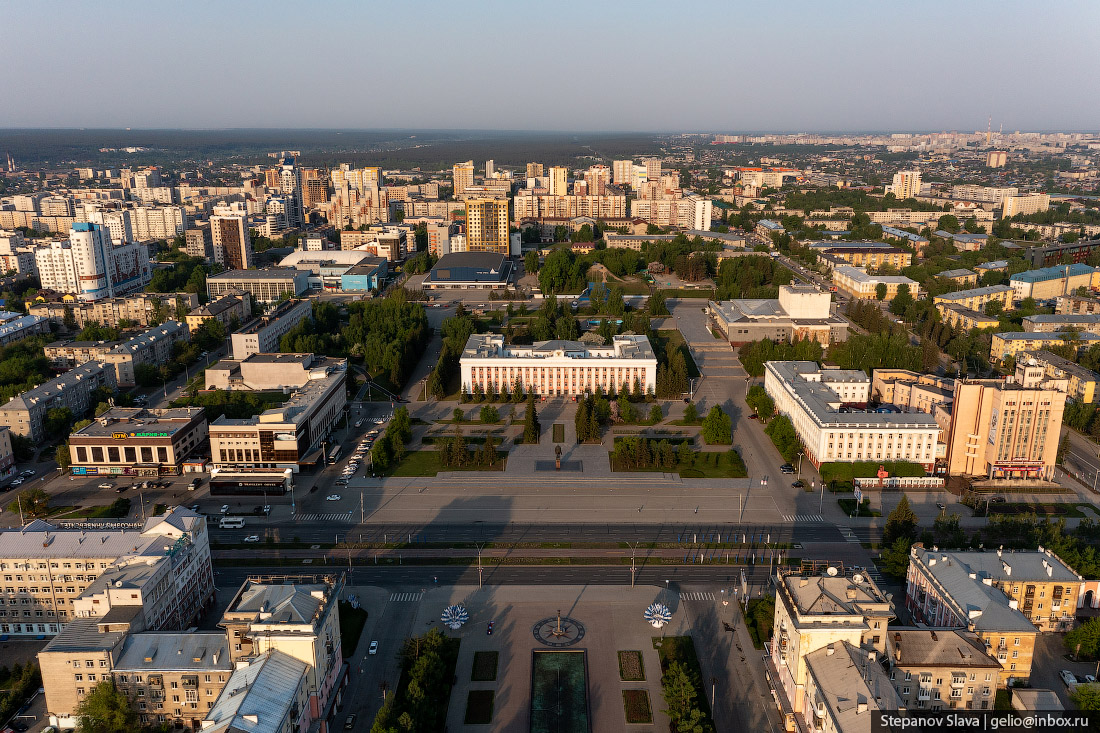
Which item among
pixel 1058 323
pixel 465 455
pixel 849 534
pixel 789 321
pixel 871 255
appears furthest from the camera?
pixel 871 255

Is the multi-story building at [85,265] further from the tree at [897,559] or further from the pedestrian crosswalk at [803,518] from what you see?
the tree at [897,559]

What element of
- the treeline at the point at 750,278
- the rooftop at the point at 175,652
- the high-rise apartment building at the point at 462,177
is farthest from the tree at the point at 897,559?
the high-rise apartment building at the point at 462,177

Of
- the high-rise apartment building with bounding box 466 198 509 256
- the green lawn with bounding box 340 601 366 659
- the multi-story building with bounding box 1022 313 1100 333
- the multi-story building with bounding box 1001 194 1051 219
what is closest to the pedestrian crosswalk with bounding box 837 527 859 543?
the green lawn with bounding box 340 601 366 659

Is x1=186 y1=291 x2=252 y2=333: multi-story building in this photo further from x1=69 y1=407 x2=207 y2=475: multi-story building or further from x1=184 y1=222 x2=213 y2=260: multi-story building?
x1=184 y1=222 x2=213 y2=260: multi-story building

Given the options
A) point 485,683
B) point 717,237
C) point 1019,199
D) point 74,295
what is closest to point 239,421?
point 485,683

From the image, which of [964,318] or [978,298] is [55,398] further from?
[978,298]

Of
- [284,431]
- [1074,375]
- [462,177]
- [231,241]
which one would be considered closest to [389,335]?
[284,431]
